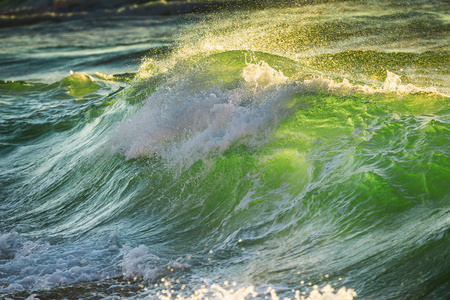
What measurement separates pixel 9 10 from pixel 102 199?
31906mm

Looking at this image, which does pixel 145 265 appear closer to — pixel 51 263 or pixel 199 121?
pixel 51 263

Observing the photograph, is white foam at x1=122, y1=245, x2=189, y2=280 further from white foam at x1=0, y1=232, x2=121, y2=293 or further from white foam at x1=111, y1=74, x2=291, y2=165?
white foam at x1=111, y1=74, x2=291, y2=165

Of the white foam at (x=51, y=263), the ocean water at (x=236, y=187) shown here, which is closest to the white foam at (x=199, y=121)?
the ocean water at (x=236, y=187)

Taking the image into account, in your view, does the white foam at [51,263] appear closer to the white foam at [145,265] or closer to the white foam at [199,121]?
the white foam at [145,265]

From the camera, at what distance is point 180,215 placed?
221 inches

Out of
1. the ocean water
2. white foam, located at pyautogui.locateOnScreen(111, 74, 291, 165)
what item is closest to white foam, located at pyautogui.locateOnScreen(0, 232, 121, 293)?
the ocean water

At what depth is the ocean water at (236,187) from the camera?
Result: 395 centimetres

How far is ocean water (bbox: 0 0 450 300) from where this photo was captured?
156 inches

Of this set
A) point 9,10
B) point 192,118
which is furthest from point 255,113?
point 9,10

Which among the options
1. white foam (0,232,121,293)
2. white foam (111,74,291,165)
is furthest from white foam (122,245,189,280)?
white foam (111,74,291,165)

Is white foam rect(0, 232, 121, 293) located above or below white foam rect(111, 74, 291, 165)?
below

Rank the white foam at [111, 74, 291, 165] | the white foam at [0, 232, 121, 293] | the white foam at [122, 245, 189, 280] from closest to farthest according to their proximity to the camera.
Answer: the white foam at [122, 245, 189, 280]
the white foam at [0, 232, 121, 293]
the white foam at [111, 74, 291, 165]

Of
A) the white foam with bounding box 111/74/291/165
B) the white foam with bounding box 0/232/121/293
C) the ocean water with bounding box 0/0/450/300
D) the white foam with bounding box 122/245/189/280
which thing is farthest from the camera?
the white foam with bounding box 111/74/291/165

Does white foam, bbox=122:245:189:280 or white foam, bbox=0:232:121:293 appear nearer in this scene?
white foam, bbox=122:245:189:280
